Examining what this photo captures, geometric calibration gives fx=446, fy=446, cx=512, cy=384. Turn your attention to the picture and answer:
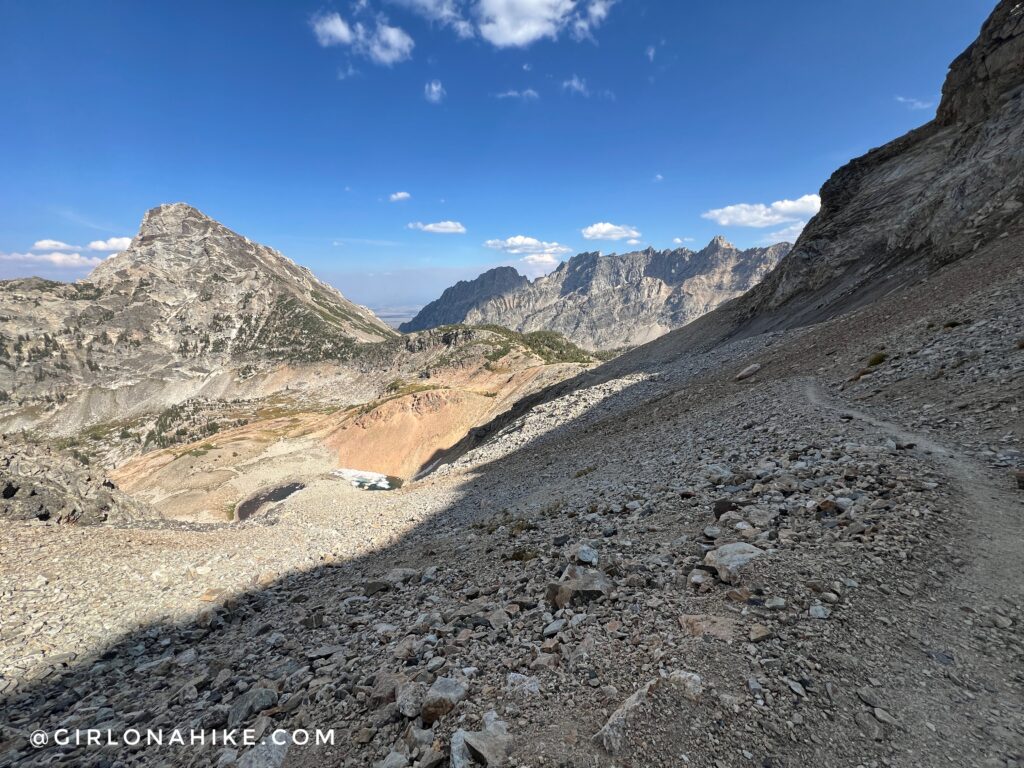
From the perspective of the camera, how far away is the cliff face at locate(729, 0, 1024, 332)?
1093 inches

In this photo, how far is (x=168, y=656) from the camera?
11.3 meters

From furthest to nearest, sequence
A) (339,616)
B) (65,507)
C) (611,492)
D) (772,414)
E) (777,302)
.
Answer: (777,302)
(65,507)
(772,414)
(611,492)
(339,616)

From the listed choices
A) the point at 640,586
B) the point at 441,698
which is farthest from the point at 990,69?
the point at 441,698

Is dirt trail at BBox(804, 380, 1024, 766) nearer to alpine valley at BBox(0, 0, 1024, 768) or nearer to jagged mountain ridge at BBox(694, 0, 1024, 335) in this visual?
alpine valley at BBox(0, 0, 1024, 768)

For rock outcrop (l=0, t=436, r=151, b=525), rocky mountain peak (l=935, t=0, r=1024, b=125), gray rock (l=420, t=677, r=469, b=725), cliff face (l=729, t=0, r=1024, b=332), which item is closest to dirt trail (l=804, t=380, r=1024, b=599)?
gray rock (l=420, t=677, r=469, b=725)

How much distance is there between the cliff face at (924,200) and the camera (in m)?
27.8

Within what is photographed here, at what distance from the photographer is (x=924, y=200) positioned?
32.9 meters

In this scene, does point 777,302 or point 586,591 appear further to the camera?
point 777,302

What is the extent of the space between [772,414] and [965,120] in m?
42.0

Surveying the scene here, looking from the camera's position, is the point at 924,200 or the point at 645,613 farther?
the point at 924,200

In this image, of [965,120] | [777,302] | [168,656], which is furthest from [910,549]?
[965,120]

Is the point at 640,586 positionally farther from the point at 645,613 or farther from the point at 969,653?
the point at 969,653

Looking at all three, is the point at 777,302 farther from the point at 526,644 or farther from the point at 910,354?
the point at 526,644

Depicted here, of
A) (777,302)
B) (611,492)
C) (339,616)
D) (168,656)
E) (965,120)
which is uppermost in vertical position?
(965,120)
